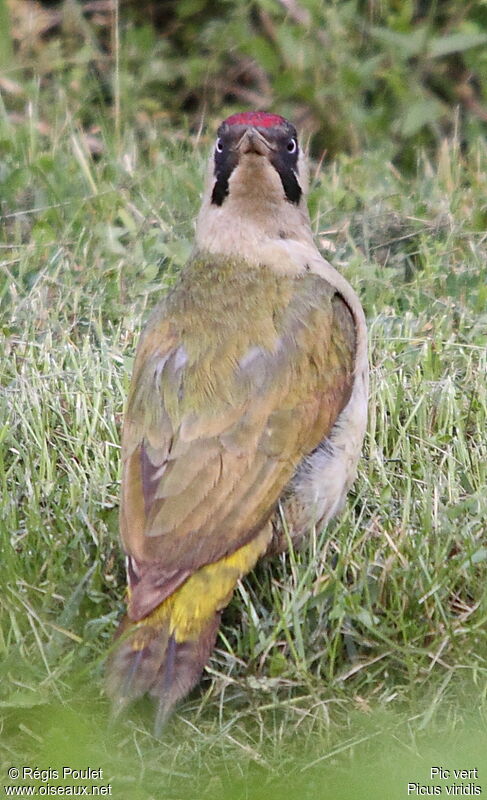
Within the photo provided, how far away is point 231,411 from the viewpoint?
12.5 ft

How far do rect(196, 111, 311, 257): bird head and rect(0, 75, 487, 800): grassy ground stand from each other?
604 millimetres

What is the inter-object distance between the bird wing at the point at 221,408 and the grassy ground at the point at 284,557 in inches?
10.4

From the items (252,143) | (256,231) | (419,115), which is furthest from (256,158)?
(419,115)

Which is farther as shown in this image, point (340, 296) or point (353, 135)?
point (353, 135)

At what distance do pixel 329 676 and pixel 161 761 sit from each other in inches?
18.5

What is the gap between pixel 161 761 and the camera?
11.3 feet

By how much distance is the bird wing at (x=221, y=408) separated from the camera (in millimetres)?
3559

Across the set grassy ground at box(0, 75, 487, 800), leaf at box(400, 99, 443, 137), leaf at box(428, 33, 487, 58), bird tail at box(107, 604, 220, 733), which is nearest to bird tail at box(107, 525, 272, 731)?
bird tail at box(107, 604, 220, 733)

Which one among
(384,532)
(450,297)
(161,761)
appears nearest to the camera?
Answer: (161,761)

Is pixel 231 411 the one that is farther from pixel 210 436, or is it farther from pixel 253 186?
pixel 253 186

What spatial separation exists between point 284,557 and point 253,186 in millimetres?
1151

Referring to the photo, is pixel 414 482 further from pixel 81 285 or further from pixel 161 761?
pixel 81 285

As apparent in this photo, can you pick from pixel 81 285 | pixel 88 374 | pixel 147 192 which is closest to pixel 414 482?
pixel 88 374

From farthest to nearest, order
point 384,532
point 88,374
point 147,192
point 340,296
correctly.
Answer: point 147,192, point 88,374, point 340,296, point 384,532
